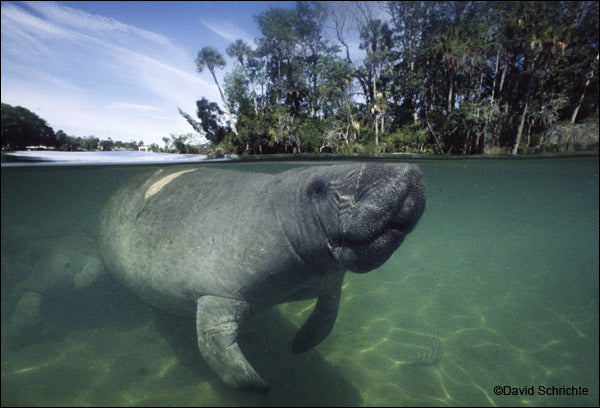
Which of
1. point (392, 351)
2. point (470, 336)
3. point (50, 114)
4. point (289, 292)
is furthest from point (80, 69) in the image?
point (470, 336)

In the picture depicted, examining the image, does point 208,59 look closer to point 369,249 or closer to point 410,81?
point 410,81

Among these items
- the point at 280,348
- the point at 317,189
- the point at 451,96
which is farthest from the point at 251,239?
the point at 451,96

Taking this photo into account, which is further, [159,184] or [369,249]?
[159,184]

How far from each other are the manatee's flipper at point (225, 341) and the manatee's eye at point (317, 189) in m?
1.29

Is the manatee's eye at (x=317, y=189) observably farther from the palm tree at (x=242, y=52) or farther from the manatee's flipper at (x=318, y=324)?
the palm tree at (x=242, y=52)

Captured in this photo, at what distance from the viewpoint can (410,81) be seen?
74.2 ft

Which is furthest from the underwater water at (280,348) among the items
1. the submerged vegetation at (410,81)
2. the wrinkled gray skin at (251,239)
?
the submerged vegetation at (410,81)

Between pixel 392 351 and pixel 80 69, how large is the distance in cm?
752

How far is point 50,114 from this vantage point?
18.3 feet

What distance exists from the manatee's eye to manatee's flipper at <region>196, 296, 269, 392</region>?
4.25ft

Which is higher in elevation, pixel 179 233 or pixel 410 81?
pixel 410 81

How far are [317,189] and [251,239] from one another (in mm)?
784

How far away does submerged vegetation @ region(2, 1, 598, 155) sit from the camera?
44.6 ft

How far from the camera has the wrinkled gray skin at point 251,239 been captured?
2055mm
